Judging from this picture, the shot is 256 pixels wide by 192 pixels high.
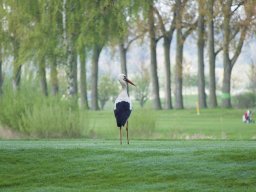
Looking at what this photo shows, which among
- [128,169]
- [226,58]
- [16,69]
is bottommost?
[128,169]

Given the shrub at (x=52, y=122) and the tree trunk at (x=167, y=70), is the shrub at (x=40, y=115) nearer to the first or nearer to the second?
the shrub at (x=52, y=122)

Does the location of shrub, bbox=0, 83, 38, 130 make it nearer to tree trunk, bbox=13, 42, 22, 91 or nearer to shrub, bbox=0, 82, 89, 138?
shrub, bbox=0, 82, 89, 138

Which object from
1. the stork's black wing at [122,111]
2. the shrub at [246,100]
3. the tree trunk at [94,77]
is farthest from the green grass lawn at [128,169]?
the shrub at [246,100]

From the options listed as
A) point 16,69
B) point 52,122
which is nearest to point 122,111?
point 52,122

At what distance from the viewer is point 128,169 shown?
16.8 m

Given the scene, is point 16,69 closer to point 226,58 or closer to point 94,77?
point 226,58

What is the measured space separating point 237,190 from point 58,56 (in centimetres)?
2588

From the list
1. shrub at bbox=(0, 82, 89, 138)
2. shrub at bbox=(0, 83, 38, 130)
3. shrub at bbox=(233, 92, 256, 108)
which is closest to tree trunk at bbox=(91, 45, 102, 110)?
shrub at bbox=(233, 92, 256, 108)

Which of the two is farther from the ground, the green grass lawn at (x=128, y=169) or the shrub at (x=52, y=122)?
the shrub at (x=52, y=122)

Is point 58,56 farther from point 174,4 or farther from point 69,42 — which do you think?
point 174,4

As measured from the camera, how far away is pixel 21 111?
1378 inches

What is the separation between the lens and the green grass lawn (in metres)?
15.5

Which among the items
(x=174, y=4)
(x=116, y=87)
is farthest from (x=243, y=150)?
(x=116, y=87)

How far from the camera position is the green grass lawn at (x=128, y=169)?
50.9ft
